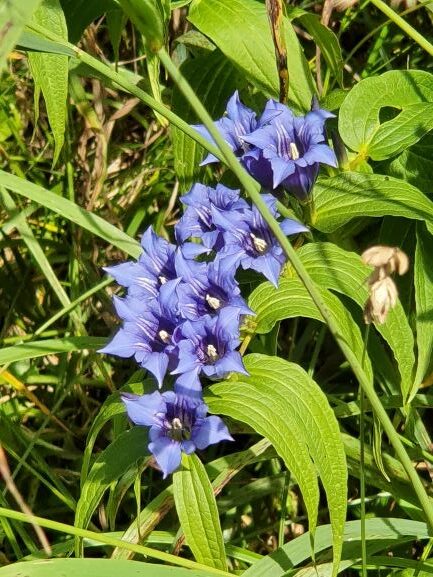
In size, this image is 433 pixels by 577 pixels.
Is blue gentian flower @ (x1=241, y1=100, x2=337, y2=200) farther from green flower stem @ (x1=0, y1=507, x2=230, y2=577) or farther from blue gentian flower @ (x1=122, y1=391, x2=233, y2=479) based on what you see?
green flower stem @ (x1=0, y1=507, x2=230, y2=577)

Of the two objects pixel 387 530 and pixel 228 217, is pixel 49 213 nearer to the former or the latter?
pixel 228 217

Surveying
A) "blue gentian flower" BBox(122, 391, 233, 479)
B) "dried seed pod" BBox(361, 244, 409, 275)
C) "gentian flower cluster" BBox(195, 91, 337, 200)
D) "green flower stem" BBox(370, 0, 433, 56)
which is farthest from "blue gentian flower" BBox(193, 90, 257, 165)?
"dried seed pod" BBox(361, 244, 409, 275)

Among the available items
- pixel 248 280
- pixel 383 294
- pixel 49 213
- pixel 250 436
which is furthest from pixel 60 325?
pixel 383 294

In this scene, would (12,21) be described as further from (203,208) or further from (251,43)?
(251,43)

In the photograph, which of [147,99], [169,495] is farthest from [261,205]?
[169,495]

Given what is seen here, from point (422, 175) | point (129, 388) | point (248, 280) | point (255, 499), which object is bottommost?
point (255, 499)

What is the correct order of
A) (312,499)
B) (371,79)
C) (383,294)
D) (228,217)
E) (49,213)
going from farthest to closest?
(49,213) < (371,79) < (228,217) < (312,499) < (383,294)
